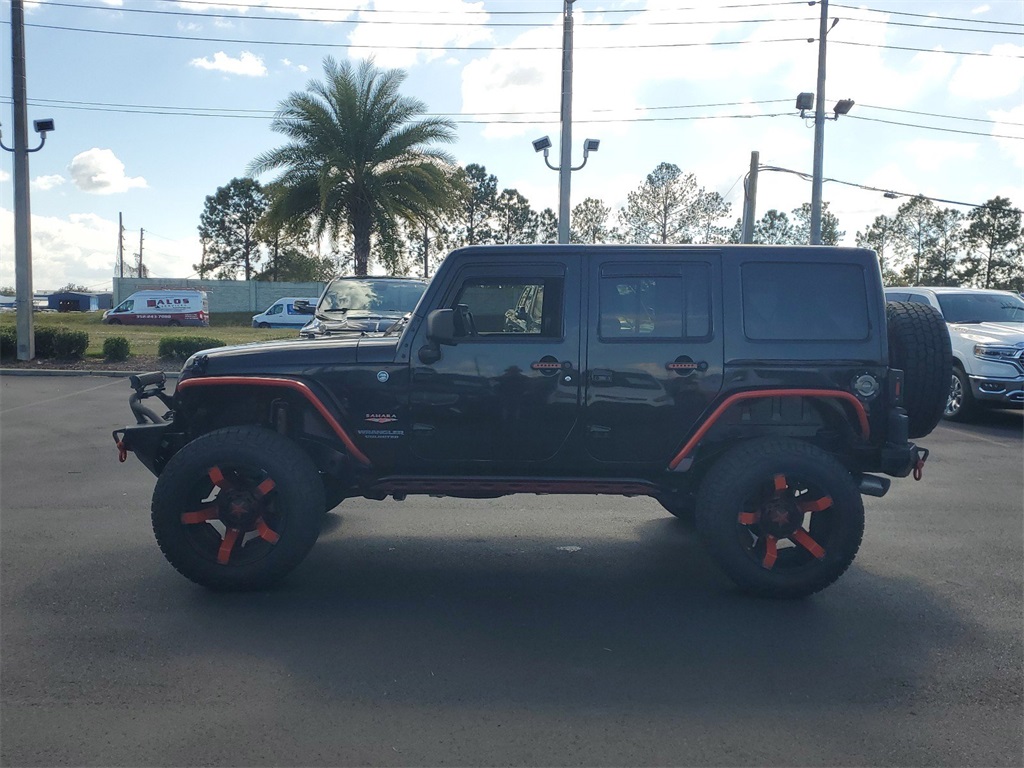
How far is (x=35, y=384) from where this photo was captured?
15.2m

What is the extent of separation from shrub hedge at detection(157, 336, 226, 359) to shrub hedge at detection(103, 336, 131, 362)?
2.30 ft

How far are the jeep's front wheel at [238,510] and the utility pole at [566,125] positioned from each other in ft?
40.6

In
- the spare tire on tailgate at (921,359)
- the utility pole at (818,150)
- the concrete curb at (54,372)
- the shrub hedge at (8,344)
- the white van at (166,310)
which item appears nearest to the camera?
the spare tire on tailgate at (921,359)

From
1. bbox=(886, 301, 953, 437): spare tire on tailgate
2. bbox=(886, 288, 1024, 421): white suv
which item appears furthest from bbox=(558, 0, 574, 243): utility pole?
bbox=(886, 301, 953, 437): spare tire on tailgate

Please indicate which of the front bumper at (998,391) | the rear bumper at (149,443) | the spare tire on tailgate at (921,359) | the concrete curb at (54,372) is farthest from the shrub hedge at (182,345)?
the spare tire on tailgate at (921,359)

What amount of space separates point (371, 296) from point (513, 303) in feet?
27.8

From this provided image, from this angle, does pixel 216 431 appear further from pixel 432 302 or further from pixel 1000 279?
pixel 1000 279

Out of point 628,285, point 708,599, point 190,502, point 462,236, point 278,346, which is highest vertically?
point 462,236

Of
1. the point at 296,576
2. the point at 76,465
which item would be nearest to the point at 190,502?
the point at 296,576

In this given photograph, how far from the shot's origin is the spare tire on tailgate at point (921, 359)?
17.1 feet

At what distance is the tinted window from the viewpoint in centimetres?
505

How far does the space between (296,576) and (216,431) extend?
102cm

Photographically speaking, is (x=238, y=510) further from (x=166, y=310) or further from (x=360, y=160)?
(x=166, y=310)

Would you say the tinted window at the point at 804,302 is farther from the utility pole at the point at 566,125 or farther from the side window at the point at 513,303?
the utility pole at the point at 566,125
